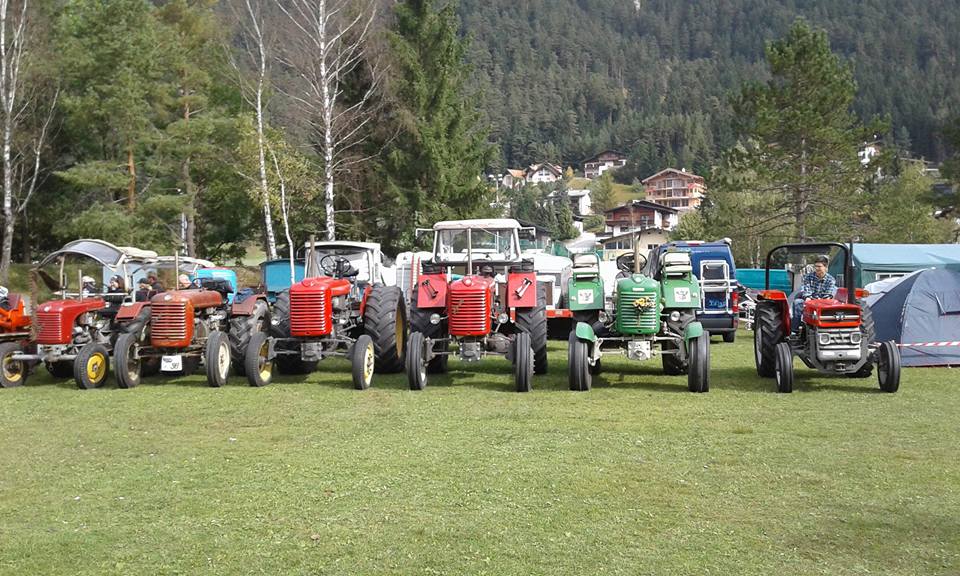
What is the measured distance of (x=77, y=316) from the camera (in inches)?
492

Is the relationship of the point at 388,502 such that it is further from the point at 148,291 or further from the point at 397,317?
the point at 148,291

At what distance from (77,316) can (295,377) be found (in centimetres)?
304

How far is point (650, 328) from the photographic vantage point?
1117 centimetres

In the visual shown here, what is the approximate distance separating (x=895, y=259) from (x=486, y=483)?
47.9ft

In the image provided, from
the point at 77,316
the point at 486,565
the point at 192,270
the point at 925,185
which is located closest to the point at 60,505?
the point at 486,565

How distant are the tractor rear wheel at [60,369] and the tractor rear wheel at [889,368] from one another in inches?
427

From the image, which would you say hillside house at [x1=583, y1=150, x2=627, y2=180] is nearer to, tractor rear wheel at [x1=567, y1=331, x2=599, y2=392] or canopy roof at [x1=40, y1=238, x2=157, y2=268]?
canopy roof at [x1=40, y1=238, x2=157, y2=268]

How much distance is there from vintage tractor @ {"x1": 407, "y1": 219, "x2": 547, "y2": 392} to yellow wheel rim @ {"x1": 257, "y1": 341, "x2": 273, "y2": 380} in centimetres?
194

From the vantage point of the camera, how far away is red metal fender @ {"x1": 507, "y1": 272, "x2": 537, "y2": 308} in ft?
39.5

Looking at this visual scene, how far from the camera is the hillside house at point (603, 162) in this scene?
148 m

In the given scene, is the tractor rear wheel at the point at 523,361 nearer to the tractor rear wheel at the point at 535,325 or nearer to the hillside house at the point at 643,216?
the tractor rear wheel at the point at 535,325

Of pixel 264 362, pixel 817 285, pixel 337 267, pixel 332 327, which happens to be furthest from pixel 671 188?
pixel 264 362

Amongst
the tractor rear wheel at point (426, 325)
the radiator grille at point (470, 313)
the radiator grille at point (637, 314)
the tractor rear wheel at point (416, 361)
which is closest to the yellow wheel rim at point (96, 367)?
the tractor rear wheel at point (426, 325)

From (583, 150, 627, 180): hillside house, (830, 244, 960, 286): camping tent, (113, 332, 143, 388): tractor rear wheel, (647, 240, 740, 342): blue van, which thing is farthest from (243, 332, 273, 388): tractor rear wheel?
(583, 150, 627, 180): hillside house
